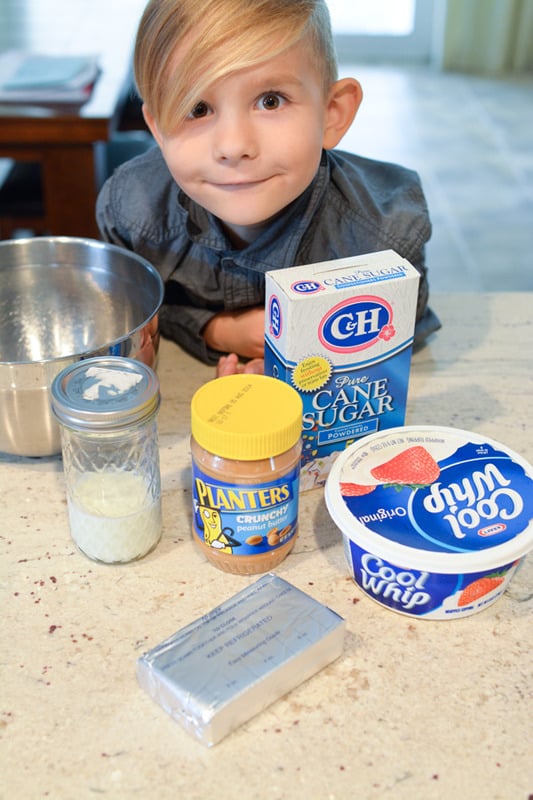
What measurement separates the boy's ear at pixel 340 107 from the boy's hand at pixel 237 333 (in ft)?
0.69

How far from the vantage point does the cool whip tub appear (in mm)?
669

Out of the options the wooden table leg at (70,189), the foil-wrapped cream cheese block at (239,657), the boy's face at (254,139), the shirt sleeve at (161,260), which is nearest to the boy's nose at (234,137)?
the boy's face at (254,139)

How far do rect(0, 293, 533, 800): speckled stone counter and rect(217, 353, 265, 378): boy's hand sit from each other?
16cm

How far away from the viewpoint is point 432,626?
0.70 metres

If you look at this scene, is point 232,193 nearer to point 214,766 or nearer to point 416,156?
point 214,766

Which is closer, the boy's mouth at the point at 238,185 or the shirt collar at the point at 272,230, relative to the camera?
the boy's mouth at the point at 238,185

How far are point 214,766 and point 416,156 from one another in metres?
2.84

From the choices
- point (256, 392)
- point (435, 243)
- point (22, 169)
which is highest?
point (256, 392)

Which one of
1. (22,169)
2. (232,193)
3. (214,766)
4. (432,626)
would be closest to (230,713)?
(214,766)

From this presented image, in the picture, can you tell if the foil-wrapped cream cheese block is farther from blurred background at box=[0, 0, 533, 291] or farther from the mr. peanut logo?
blurred background at box=[0, 0, 533, 291]

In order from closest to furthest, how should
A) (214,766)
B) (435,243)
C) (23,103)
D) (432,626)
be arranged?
1. (214,766)
2. (432,626)
3. (23,103)
4. (435,243)

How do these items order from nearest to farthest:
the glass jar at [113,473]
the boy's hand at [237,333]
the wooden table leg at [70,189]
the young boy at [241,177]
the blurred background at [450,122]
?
the glass jar at [113,473]
the young boy at [241,177]
the boy's hand at [237,333]
the wooden table leg at [70,189]
the blurred background at [450,122]

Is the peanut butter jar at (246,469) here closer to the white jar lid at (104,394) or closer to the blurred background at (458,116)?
the white jar lid at (104,394)

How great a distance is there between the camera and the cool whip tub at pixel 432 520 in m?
0.67
